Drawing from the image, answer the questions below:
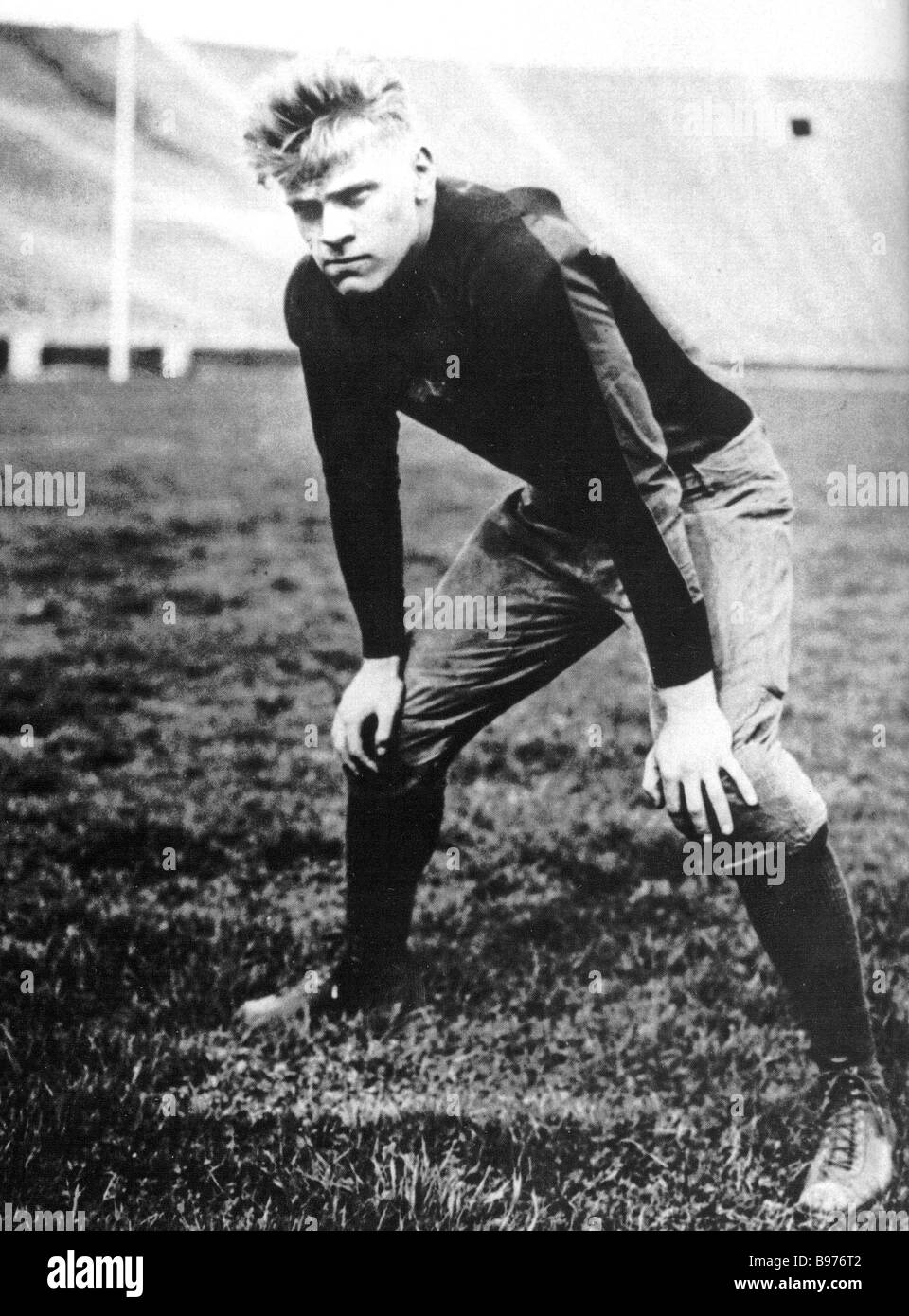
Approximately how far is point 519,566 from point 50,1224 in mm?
1467

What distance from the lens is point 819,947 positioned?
224cm

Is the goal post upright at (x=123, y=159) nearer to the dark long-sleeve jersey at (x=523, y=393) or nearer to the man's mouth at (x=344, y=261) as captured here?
the dark long-sleeve jersey at (x=523, y=393)

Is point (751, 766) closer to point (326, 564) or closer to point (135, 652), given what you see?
point (326, 564)

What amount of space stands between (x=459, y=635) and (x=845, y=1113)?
1.10m

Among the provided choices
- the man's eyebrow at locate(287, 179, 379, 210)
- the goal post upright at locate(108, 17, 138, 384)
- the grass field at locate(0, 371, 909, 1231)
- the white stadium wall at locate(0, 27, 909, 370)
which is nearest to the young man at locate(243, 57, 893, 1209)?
the man's eyebrow at locate(287, 179, 379, 210)

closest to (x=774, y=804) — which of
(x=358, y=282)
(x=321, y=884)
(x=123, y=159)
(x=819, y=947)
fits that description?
(x=819, y=947)

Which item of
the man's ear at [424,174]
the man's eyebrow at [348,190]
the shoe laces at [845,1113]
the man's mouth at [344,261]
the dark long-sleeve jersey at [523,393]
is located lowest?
the shoe laces at [845,1113]

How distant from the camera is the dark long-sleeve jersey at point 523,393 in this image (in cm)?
203

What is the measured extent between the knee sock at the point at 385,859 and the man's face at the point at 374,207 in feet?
3.10

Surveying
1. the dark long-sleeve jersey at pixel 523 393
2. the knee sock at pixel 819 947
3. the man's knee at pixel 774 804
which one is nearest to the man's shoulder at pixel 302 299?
the dark long-sleeve jersey at pixel 523 393

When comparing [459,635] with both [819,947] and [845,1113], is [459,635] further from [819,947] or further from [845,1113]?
[845,1113]

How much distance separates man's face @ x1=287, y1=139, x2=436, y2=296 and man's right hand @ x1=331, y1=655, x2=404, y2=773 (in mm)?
698

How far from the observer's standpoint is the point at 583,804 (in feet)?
9.00

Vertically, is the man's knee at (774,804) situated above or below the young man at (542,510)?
below
